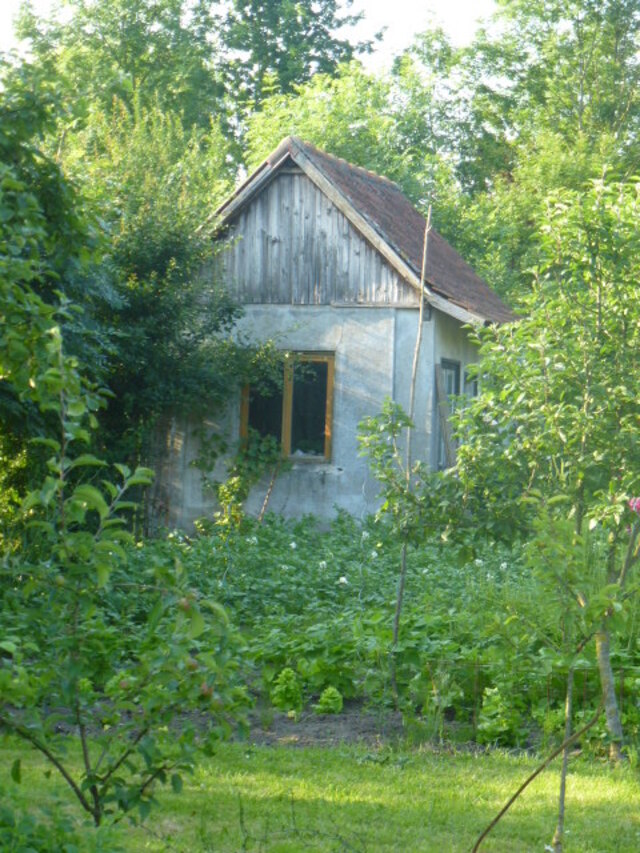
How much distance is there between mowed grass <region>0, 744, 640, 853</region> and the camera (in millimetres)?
5305

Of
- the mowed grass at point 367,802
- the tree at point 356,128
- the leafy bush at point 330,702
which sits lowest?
the mowed grass at point 367,802

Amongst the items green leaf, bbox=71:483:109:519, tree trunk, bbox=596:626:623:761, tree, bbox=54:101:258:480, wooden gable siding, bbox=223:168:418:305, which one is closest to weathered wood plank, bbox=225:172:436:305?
wooden gable siding, bbox=223:168:418:305

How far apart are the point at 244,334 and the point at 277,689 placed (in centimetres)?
984

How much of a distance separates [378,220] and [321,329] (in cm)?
162

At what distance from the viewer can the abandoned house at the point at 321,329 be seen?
16.2 metres

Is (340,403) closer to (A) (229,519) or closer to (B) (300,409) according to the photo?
(B) (300,409)

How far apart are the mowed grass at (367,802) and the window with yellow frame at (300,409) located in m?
9.95

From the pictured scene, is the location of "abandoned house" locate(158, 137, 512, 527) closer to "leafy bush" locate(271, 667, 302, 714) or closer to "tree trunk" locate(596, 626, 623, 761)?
"leafy bush" locate(271, 667, 302, 714)

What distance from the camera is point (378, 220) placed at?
16.6 meters

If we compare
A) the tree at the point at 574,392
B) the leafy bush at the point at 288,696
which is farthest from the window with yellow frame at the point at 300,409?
the tree at the point at 574,392

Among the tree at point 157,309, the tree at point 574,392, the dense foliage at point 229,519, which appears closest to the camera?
the dense foliage at point 229,519

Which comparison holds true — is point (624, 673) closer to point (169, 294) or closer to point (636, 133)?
point (169, 294)

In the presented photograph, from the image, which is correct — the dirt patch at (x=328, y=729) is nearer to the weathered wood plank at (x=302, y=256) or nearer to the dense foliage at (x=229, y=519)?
the dense foliage at (x=229, y=519)

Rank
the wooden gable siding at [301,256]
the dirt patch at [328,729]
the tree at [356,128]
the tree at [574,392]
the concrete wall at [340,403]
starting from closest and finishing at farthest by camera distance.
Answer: the tree at [574,392] < the dirt patch at [328,729] < the concrete wall at [340,403] < the wooden gable siding at [301,256] < the tree at [356,128]
